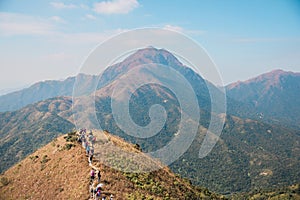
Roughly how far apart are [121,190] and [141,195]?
Answer: 5.91ft

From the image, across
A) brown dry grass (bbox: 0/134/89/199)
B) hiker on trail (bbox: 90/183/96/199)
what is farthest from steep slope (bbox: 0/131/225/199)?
hiker on trail (bbox: 90/183/96/199)

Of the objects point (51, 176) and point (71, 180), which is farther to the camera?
point (51, 176)

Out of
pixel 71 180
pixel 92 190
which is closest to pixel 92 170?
pixel 92 190

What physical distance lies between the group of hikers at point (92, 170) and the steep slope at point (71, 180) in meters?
0.51

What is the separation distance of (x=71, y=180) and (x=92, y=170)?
9.40 ft

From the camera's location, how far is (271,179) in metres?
180

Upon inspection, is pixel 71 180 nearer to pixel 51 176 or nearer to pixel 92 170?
pixel 92 170

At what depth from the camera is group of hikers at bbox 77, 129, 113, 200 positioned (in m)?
23.4

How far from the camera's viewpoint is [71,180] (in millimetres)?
→ 27844

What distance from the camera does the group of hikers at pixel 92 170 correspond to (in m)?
23.4

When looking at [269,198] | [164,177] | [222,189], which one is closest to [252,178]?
[222,189]

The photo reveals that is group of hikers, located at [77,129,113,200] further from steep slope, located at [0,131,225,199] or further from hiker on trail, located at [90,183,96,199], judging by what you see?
steep slope, located at [0,131,225,199]

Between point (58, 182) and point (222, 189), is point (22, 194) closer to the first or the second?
point (58, 182)

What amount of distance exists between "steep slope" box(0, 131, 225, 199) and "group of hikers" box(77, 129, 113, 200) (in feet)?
1.66
